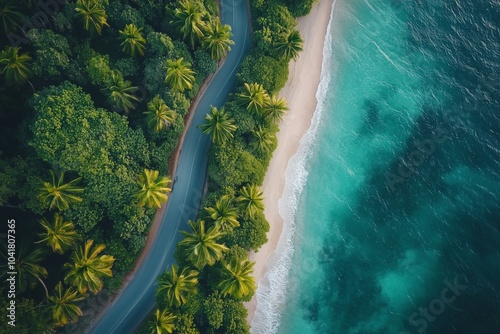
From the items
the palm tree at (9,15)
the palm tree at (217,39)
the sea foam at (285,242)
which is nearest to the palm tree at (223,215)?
the sea foam at (285,242)

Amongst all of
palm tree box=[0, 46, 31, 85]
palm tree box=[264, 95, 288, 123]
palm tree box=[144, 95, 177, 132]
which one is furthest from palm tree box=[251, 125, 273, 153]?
palm tree box=[0, 46, 31, 85]

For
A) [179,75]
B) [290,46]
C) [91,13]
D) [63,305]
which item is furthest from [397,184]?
[91,13]

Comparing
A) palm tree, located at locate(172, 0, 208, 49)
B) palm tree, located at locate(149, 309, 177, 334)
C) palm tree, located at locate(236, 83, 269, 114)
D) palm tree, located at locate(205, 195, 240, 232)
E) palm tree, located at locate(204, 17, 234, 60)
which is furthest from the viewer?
palm tree, located at locate(204, 17, 234, 60)

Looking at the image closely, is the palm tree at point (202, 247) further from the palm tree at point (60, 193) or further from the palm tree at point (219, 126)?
the palm tree at point (60, 193)

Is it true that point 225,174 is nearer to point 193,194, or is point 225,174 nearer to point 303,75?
point 193,194

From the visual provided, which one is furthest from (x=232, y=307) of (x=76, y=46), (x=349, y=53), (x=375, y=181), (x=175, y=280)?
(x=349, y=53)

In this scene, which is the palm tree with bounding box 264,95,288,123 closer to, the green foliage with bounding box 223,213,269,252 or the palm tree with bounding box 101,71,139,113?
the green foliage with bounding box 223,213,269,252

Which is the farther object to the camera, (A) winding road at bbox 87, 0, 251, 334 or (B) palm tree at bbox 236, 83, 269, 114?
(B) palm tree at bbox 236, 83, 269, 114

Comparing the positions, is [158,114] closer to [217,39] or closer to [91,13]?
[217,39]
